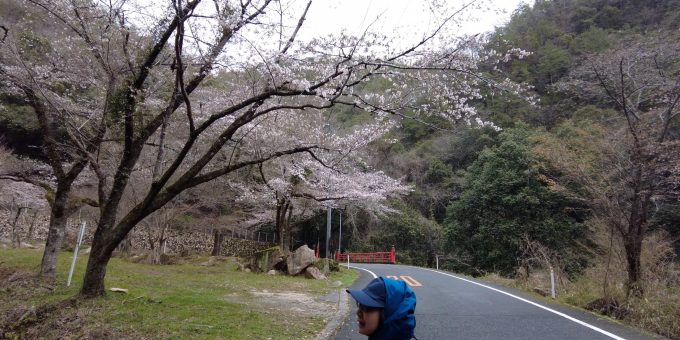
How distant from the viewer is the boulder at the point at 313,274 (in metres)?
14.3

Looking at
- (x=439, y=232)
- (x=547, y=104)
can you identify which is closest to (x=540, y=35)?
(x=547, y=104)

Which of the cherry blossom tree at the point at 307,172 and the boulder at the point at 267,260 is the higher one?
the cherry blossom tree at the point at 307,172

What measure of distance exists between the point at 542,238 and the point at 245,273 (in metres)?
14.2

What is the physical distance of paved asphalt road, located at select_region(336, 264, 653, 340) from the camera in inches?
233

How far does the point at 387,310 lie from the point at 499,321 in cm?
542

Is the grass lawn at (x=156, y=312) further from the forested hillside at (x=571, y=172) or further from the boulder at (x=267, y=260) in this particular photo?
the boulder at (x=267, y=260)

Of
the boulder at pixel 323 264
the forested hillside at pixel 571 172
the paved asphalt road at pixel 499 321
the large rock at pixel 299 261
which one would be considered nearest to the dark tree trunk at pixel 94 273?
the paved asphalt road at pixel 499 321

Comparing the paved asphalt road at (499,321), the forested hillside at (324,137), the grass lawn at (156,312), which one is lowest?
the grass lawn at (156,312)

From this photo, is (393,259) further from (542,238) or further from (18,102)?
(18,102)

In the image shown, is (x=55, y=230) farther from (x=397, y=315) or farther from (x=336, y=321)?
(x=397, y=315)

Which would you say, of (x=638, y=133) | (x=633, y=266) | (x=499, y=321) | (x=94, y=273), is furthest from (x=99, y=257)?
(x=638, y=133)

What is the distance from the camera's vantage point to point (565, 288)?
414 inches

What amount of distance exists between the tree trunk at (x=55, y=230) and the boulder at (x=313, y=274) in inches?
295

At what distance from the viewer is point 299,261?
15234mm
